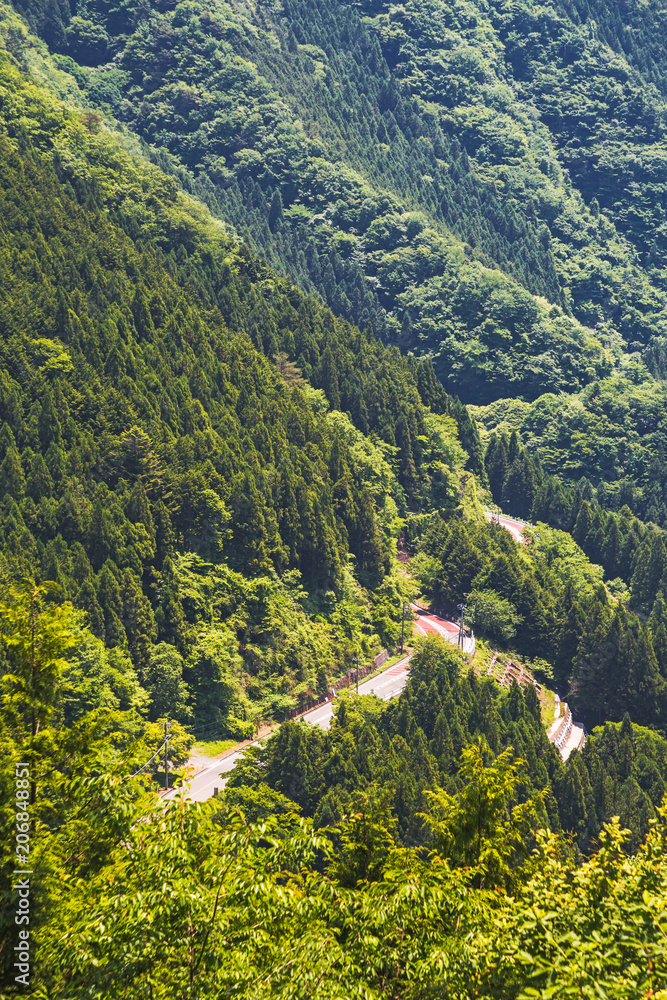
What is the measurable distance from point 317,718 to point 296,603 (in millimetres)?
12621

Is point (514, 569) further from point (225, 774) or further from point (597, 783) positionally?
point (225, 774)

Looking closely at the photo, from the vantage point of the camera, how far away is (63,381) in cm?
8206

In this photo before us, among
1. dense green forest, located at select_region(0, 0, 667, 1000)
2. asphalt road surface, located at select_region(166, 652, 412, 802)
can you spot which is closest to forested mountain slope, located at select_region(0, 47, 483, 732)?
Answer: dense green forest, located at select_region(0, 0, 667, 1000)

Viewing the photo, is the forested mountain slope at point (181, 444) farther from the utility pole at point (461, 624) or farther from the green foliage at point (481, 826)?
the green foliage at point (481, 826)

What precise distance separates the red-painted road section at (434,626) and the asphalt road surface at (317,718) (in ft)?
21.6

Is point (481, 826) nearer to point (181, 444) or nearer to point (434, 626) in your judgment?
point (181, 444)

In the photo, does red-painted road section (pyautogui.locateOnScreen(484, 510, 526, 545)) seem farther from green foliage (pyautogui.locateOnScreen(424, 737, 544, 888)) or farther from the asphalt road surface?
green foliage (pyautogui.locateOnScreen(424, 737, 544, 888))

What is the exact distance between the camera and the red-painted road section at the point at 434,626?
96.6 m

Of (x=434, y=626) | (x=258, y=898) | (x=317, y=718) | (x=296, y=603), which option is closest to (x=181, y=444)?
(x=296, y=603)

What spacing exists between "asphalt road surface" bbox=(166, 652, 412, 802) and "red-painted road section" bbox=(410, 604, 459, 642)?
21.6 ft

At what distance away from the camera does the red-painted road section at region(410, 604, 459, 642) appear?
96.6 meters

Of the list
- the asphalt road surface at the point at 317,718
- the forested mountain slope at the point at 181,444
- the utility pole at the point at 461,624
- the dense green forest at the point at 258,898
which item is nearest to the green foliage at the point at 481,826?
the dense green forest at the point at 258,898

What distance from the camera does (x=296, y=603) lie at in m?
86.4

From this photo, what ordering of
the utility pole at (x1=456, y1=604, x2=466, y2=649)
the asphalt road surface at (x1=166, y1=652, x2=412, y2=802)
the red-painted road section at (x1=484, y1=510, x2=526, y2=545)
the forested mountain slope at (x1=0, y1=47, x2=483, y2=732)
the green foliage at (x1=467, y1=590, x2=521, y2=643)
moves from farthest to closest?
the red-painted road section at (x1=484, y1=510, x2=526, y2=545) → the green foliage at (x1=467, y1=590, x2=521, y2=643) → the utility pole at (x1=456, y1=604, x2=466, y2=649) → the forested mountain slope at (x1=0, y1=47, x2=483, y2=732) → the asphalt road surface at (x1=166, y1=652, x2=412, y2=802)
